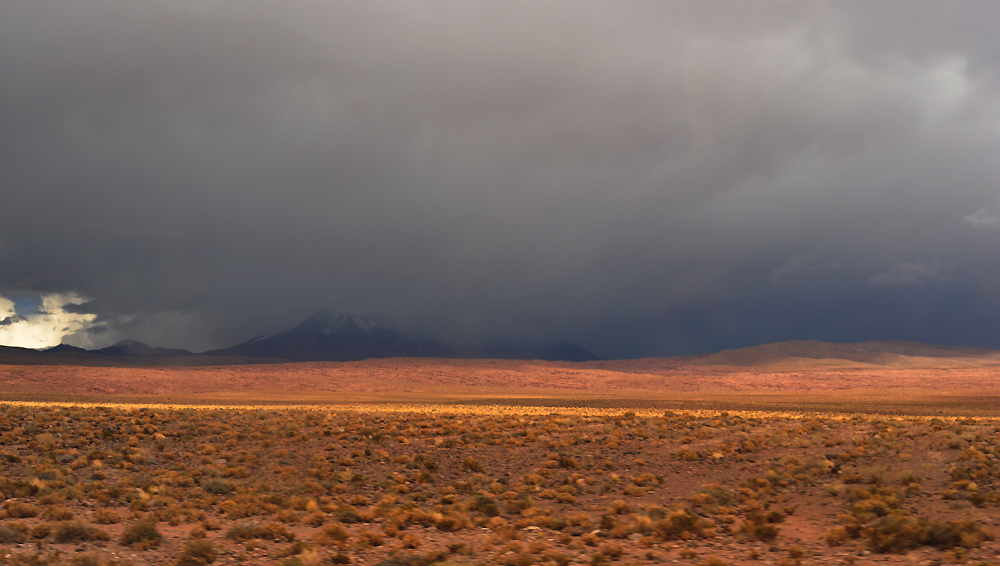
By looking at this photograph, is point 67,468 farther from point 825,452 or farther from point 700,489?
point 825,452

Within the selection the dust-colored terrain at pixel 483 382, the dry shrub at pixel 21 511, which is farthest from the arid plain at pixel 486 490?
the dust-colored terrain at pixel 483 382

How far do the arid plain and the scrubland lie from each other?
0.07 metres

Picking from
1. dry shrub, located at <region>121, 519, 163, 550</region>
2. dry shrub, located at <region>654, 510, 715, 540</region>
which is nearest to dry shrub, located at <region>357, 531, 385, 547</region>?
dry shrub, located at <region>121, 519, 163, 550</region>

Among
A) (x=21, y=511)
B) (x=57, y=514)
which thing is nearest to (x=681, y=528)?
(x=57, y=514)

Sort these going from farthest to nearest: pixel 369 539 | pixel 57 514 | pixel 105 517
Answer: pixel 57 514 < pixel 105 517 < pixel 369 539

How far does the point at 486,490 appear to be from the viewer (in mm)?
20297

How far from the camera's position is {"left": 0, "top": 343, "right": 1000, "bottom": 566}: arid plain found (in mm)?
12773

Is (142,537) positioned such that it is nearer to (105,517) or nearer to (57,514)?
(105,517)

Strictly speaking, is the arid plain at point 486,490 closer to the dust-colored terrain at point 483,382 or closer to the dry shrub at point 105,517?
the dry shrub at point 105,517

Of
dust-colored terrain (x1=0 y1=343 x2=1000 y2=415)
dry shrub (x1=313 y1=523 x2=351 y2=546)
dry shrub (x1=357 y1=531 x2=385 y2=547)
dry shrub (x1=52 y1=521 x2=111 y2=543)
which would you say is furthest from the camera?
dust-colored terrain (x1=0 y1=343 x2=1000 y2=415)

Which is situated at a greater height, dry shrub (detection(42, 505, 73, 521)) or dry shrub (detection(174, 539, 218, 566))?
dry shrub (detection(174, 539, 218, 566))

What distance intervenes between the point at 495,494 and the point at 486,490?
635mm

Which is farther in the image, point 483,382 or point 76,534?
point 483,382

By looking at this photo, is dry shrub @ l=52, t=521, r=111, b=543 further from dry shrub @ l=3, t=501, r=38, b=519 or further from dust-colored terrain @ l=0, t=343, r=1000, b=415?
dust-colored terrain @ l=0, t=343, r=1000, b=415
